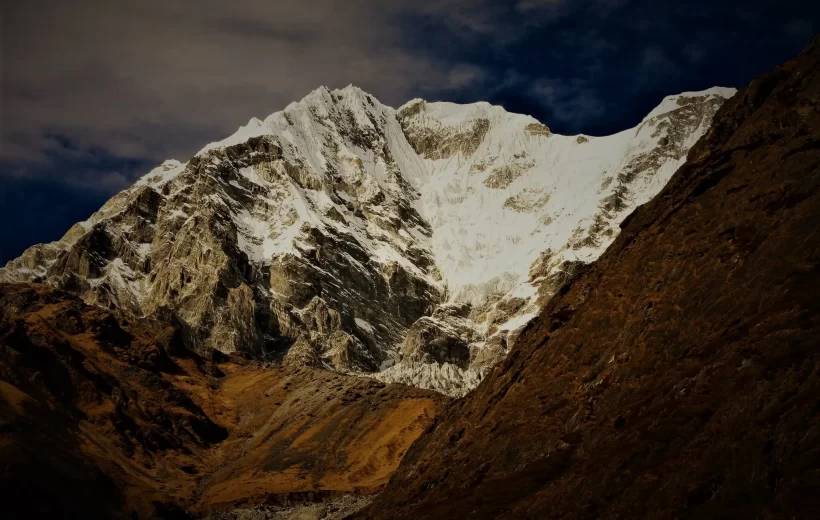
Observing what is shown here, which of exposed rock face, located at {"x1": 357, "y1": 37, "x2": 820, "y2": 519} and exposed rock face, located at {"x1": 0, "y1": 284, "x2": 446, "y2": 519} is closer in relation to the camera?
exposed rock face, located at {"x1": 357, "y1": 37, "x2": 820, "y2": 519}

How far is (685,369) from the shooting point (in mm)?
30594

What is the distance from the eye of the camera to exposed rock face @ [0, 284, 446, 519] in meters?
63.7

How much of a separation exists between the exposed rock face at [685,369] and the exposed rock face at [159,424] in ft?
89.1

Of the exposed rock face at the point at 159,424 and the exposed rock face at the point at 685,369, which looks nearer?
the exposed rock face at the point at 685,369

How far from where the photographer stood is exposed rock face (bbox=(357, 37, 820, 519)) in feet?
77.5

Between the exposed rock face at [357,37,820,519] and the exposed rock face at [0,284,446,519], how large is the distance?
27.2 metres

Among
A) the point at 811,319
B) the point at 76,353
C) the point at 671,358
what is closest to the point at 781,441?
the point at 811,319

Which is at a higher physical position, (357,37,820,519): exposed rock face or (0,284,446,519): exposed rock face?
(0,284,446,519): exposed rock face

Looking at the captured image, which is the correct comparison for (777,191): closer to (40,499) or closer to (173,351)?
(40,499)

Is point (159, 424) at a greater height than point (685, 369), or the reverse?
point (159, 424)

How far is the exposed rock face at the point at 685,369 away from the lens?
23.6 m

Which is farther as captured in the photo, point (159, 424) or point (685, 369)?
point (159, 424)

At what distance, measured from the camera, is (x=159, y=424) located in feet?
320

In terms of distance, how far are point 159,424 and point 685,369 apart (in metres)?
80.8
